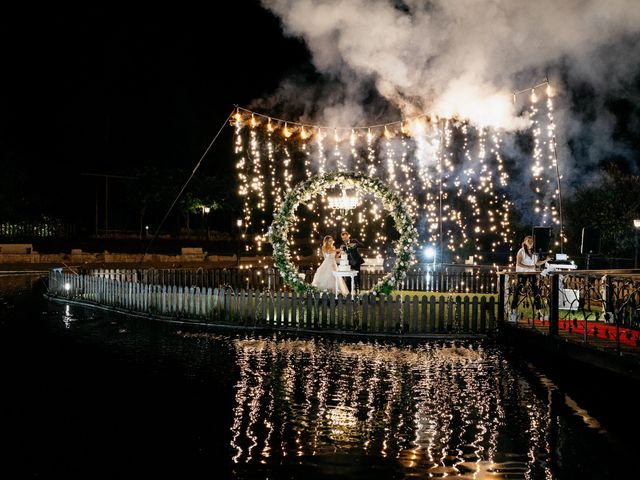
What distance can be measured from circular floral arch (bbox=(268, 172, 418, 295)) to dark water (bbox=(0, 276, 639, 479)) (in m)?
4.75

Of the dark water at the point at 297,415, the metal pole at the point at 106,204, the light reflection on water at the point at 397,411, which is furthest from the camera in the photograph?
the metal pole at the point at 106,204

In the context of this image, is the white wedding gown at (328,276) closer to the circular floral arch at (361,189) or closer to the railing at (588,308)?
the circular floral arch at (361,189)

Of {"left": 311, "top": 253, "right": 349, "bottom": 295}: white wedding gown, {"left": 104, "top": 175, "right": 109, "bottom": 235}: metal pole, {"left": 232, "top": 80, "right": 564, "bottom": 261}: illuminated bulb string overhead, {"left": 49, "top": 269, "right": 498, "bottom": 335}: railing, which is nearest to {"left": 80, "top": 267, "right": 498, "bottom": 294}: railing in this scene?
{"left": 232, "top": 80, "right": 564, "bottom": 261}: illuminated bulb string overhead

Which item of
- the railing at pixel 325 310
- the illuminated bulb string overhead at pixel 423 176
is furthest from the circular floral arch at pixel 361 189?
the illuminated bulb string overhead at pixel 423 176

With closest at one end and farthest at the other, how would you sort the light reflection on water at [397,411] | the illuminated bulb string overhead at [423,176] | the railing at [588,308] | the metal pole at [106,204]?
the light reflection on water at [397,411] < the railing at [588,308] < the illuminated bulb string overhead at [423,176] < the metal pole at [106,204]

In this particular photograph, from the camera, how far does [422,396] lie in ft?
32.0

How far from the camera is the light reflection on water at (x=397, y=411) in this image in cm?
712

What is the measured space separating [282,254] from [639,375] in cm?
1184

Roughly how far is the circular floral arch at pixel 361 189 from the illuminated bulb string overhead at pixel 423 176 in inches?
110

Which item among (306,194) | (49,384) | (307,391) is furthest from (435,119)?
(49,384)

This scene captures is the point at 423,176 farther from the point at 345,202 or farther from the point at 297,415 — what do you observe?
the point at 297,415

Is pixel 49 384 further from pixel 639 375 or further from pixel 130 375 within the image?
pixel 639 375

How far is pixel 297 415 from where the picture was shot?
8.65 meters

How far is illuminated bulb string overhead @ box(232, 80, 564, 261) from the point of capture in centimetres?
2591
